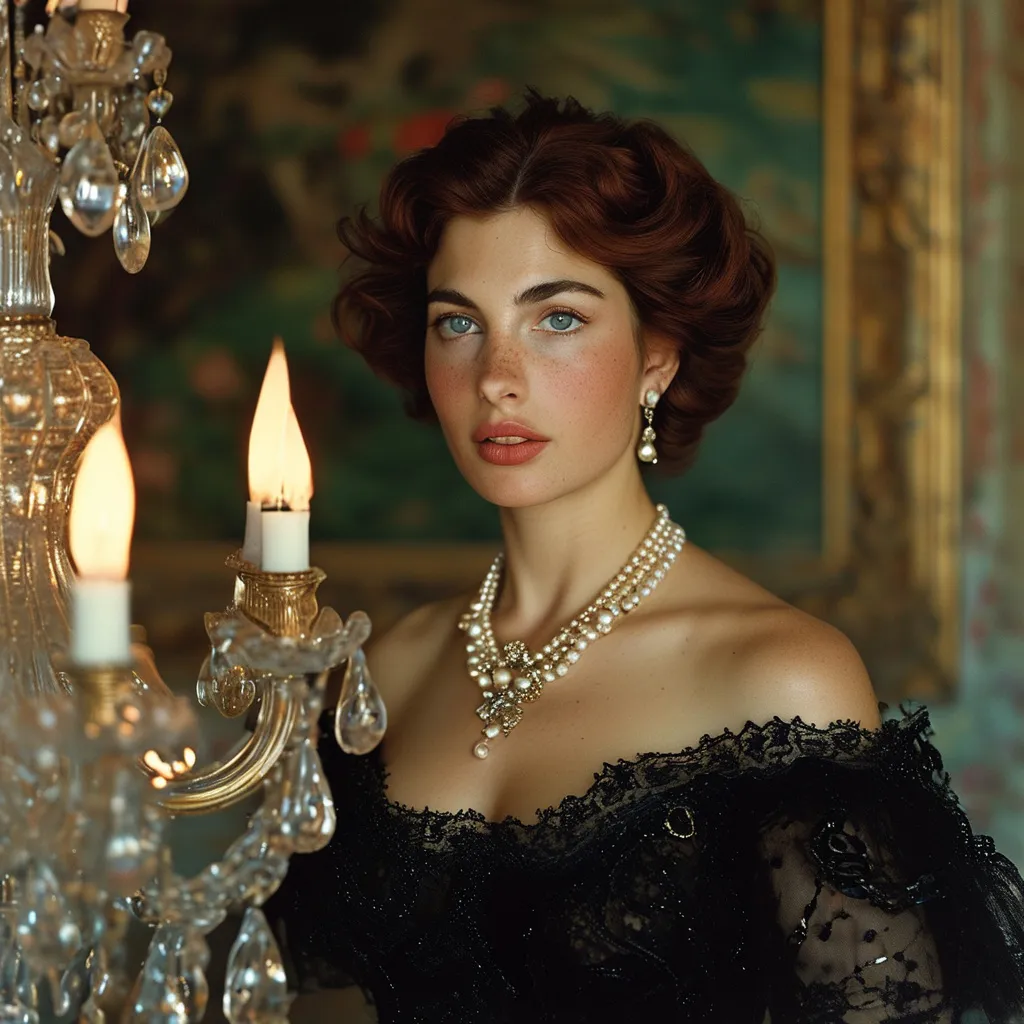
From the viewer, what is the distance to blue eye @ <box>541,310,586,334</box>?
5.62 feet

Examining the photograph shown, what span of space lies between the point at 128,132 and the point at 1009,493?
2.27 meters

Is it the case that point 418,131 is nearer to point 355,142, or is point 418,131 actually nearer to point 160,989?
point 355,142

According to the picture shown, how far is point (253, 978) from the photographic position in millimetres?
832

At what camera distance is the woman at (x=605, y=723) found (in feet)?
4.75

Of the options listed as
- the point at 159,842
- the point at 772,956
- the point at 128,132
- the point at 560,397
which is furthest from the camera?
the point at 560,397

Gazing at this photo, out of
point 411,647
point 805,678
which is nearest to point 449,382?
point 411,647

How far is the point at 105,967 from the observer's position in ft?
2.79

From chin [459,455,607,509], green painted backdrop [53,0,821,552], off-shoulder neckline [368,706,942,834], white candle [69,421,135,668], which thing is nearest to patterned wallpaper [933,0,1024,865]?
green painted backdrop [53,0,821,552]

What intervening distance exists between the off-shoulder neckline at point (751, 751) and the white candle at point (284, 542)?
0.71m

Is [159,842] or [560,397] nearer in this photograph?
[159,842]

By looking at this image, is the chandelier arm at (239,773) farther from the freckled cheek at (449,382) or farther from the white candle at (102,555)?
the freckled cheek at (449,382)

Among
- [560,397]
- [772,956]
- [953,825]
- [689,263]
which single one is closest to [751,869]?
[772,956]

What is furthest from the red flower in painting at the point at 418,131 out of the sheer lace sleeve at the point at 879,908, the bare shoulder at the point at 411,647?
the sheer lace sleeve at the point at 879,908

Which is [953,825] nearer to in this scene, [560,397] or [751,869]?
[751,869]
